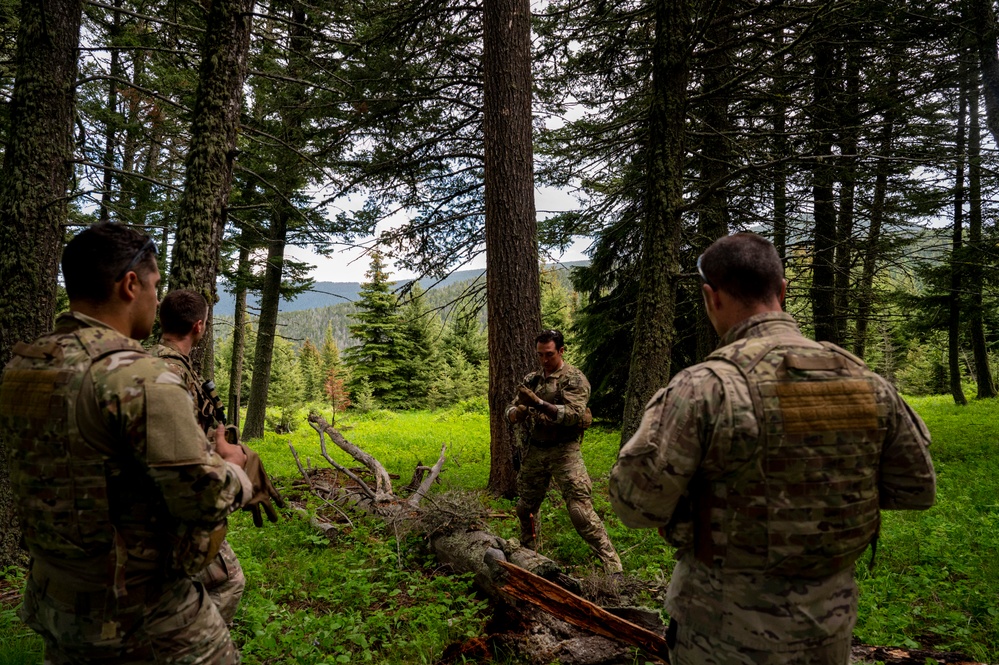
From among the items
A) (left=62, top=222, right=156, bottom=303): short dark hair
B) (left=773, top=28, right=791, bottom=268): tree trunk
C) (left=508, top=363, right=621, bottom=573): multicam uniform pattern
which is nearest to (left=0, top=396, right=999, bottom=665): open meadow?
(left=508, top=363, right=621, bottom=573): multicam uniform pattern

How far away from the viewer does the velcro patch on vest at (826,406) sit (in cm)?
188

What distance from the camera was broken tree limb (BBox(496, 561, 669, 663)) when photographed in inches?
125

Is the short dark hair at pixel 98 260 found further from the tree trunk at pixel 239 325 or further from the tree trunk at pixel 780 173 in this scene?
the tree trunk at pixel 239 325

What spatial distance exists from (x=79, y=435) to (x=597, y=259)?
11717 mm

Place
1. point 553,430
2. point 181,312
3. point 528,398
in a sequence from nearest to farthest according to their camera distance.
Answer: point 181,312
point 528,398
point 553,430

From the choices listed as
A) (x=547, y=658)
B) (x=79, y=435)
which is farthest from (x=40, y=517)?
(x=547, y=658)

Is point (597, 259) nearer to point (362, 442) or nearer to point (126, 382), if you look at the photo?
point (362, 442)

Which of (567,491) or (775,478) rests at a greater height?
(775,478)

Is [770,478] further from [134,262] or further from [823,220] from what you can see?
[823,220]

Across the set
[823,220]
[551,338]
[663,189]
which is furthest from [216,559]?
[823,220]

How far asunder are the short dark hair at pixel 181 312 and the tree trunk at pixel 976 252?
405 inches

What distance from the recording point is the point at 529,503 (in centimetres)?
546

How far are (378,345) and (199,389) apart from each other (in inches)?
1105

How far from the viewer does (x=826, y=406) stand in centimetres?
190
